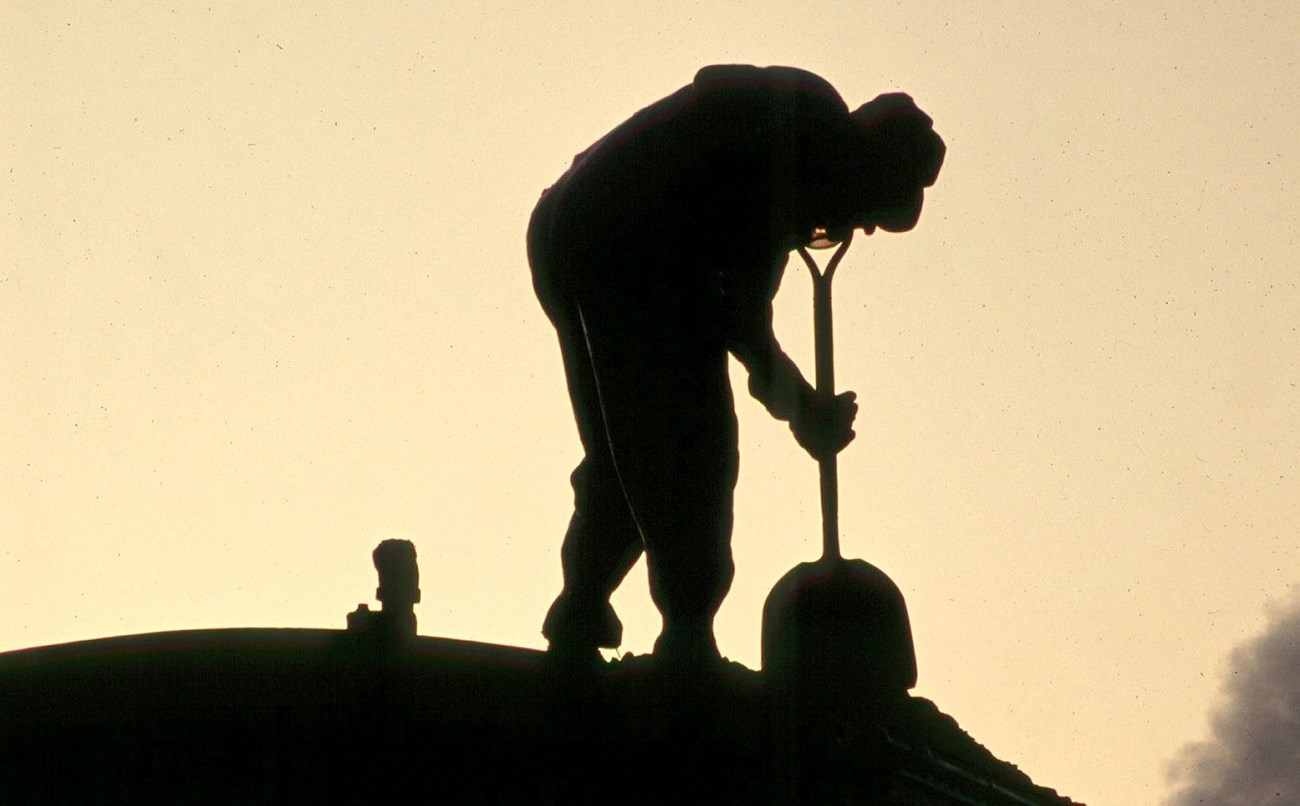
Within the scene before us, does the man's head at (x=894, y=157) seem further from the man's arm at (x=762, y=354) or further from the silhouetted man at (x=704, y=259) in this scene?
the man's arm at (x=762, y=354)

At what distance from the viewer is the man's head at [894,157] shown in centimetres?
738

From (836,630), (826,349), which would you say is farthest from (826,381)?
(836,630)

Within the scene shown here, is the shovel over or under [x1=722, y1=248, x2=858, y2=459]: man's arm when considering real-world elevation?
under

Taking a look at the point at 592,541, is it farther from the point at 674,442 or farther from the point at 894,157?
the point at 894,157

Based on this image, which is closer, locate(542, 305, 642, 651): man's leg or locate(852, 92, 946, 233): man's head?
locate(852, 92, 946, 233): man's head

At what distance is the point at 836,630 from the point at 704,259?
1145mm

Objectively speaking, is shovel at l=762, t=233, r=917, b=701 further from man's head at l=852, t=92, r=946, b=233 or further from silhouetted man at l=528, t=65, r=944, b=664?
man's head at l=852, t=92, r=946, b=233

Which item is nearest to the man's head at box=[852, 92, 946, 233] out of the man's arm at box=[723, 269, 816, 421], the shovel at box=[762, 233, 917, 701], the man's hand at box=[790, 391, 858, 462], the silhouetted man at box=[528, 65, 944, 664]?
the silhouetted man at box=[528, 65, 944, 664]

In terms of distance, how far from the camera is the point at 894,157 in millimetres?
7379

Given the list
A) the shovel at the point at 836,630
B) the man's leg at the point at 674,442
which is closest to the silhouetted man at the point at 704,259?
the man's leg at the point at 674,442

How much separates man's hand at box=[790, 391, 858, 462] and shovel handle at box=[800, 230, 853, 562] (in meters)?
0.02

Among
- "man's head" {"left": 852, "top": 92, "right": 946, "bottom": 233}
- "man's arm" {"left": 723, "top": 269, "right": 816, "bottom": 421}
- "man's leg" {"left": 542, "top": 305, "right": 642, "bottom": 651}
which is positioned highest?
"man's head" {"left": 852, "top": 92, "right": 946, "bottom": 233}

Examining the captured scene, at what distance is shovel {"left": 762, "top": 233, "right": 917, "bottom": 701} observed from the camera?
7.09 m

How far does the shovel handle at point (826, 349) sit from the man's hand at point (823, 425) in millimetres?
20
